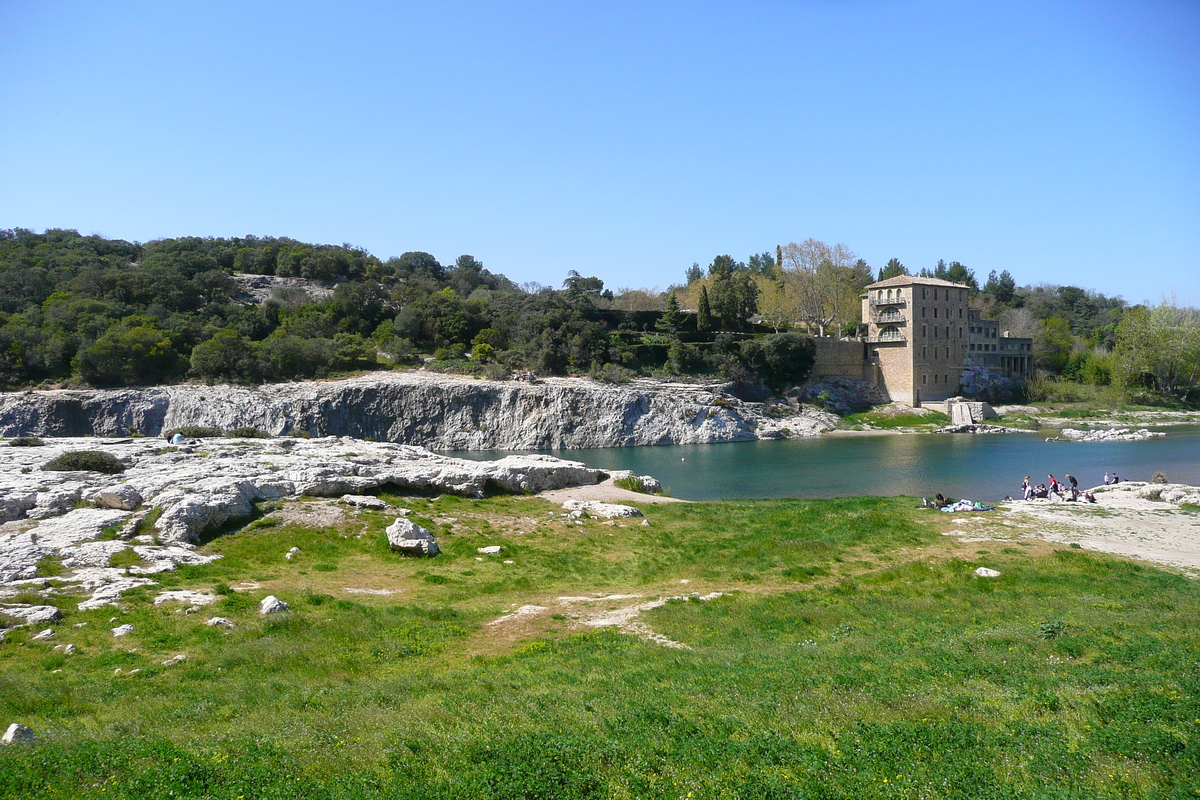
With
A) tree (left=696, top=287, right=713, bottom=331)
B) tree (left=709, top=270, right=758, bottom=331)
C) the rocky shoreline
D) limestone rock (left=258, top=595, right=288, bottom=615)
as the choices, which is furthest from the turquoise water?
limestone rock (left=258, top=595, right=288, bottom=615)

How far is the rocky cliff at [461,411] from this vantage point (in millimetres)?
63281

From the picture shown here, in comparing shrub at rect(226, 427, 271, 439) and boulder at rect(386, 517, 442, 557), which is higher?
shrub at rect(226, 427, 271, 439)

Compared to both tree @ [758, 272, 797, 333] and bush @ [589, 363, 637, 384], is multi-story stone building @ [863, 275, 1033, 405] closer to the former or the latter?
tree @ [758, 272, 797, 333]

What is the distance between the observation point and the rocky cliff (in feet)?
208

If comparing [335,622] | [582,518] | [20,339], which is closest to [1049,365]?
[582,518]

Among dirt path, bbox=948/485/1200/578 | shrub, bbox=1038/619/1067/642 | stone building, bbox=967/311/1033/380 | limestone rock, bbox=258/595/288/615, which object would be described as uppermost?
stone building, bbox=967/311/1033/380

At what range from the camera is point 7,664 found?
11344 mm

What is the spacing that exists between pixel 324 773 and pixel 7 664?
7.44m

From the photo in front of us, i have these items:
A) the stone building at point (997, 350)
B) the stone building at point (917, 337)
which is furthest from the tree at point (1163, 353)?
the stone building at point (917, 337)

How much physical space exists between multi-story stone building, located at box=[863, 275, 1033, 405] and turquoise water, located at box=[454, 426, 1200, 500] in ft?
50.5

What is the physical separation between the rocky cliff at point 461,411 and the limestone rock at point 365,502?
4323 centimetres

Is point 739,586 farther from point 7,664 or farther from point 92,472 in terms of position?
point 92,472

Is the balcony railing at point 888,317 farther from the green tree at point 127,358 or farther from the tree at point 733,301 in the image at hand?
the green tree at point 127,358

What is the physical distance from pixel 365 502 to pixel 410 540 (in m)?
3.88
